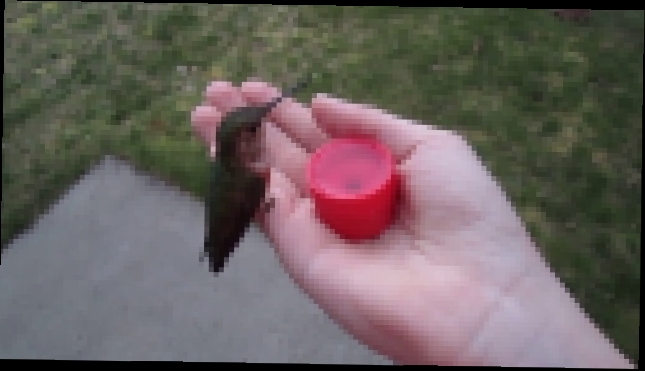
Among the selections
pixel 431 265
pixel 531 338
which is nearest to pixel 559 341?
pixel 531 338

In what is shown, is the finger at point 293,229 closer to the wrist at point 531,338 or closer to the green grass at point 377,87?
the wrist at point 531,338

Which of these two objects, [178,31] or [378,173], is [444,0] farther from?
[178,31]

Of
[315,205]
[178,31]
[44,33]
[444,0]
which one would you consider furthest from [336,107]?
[44,33]

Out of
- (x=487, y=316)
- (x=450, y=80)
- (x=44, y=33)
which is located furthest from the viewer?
(x=44, y=33)

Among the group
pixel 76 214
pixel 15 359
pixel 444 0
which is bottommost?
pixel 15 359

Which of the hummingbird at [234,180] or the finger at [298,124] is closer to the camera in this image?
the hummingbird at [234,180]

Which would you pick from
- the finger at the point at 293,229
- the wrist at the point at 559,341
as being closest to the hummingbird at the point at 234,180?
the finger at the point at 293,229

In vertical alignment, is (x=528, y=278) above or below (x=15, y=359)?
above

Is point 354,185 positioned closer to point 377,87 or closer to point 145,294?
point 145,294
